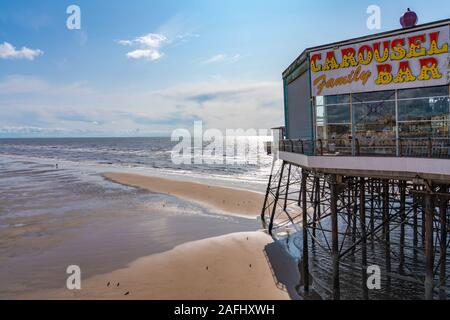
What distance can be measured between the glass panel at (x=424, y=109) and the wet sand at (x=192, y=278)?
7673 millimetres

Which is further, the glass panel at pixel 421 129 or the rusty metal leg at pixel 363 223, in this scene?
the rusty metal leg at pixel 363 223

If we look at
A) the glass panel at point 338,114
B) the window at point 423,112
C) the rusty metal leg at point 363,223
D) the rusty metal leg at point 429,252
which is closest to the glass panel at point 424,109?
the window at point 423,112

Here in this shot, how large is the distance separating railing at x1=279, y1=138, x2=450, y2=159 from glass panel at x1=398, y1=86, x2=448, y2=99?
1.39 meters

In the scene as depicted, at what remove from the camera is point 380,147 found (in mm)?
11883

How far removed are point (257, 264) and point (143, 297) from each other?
5657 mm

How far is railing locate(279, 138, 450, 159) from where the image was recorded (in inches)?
446

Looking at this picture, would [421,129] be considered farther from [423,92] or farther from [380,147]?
[380,147]

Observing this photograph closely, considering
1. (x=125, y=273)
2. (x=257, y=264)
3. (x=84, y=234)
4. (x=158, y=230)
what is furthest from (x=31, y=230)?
(x=257, y=264)

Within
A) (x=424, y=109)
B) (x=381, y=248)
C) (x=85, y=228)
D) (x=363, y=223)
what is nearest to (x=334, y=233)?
(x=363, y=223)

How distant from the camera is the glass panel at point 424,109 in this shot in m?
11.4

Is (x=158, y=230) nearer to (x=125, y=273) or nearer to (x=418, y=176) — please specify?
(x=125, y=273)

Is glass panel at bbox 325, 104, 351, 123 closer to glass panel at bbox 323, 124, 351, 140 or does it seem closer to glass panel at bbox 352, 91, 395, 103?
glass panel at bbox 323, 124, 351, 140

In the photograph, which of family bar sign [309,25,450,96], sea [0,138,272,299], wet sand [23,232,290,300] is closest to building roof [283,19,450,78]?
family bar sign [309,25,450,96]

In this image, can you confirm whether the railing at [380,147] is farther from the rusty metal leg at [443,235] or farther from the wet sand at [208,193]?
the wet sand at [208,193]
